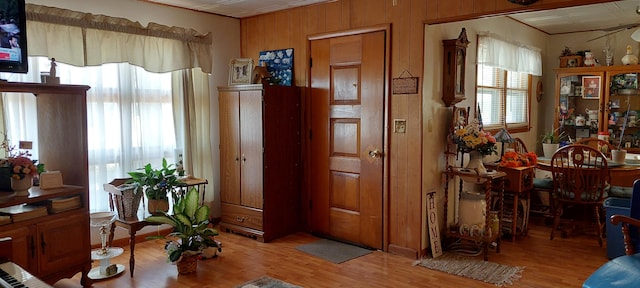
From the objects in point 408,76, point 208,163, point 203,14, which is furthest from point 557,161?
point 203,14

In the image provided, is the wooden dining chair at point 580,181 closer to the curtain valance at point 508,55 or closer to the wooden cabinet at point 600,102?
the curtain valance at point 508,55

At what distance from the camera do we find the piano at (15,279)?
162 centimetres

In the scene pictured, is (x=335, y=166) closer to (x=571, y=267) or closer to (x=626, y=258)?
(x=571, y=267)

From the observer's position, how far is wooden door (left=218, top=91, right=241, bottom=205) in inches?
183

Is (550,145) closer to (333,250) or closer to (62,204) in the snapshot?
(333,250)

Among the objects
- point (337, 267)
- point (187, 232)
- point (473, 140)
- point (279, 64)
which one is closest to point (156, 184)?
point (187, 232)

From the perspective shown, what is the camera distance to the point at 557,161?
4.73 m

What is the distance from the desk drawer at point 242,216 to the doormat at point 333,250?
1.66 feet

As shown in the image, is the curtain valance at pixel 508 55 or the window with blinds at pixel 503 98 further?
the window with blinds at pixel 503 98

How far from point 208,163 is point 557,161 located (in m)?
3.55

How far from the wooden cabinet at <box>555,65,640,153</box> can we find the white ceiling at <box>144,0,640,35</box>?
1.97ft

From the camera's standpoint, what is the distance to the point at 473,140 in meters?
3.92

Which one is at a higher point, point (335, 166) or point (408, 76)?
point (408, 76)

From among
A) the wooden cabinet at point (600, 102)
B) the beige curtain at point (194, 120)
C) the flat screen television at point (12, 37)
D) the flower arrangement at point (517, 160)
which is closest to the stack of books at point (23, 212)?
the flat screen television at point (12, 37)
